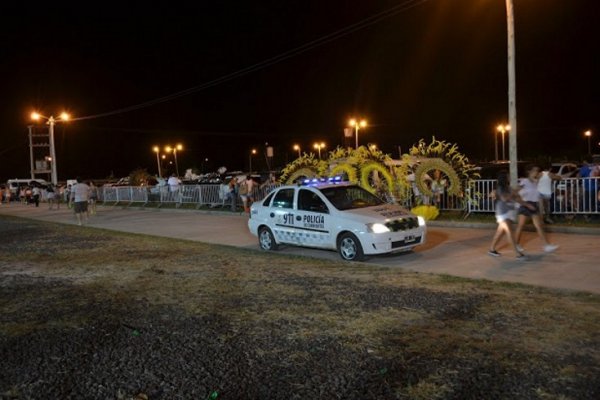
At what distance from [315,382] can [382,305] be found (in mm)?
2623

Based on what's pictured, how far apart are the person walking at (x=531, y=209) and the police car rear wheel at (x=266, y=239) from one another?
503cm

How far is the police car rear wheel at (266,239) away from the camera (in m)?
12.4

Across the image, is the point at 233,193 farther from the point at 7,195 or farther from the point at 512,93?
the point at 7,195

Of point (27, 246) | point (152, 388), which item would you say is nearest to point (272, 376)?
point (152, 388)

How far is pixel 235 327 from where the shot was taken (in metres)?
6.20

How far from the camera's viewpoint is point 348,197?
11383 mm

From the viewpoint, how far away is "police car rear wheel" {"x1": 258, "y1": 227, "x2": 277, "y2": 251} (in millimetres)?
12391

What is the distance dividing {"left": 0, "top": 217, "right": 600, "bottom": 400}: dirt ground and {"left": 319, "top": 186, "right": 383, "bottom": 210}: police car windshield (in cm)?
171

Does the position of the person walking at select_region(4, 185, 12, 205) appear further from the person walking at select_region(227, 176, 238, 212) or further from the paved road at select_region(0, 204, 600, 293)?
the paved road at select_region(0, 204, 600, 293)

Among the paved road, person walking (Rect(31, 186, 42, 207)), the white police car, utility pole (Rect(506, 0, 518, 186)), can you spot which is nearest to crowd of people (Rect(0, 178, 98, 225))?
person walking (Rect(31, 186, 42, 207))

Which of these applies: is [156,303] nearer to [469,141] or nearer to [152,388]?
[152,388]

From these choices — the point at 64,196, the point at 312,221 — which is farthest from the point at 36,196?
the point at 312,221

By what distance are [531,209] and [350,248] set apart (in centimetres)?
333

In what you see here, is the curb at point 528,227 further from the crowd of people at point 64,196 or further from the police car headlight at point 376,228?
the crowd of people at point 64,196
